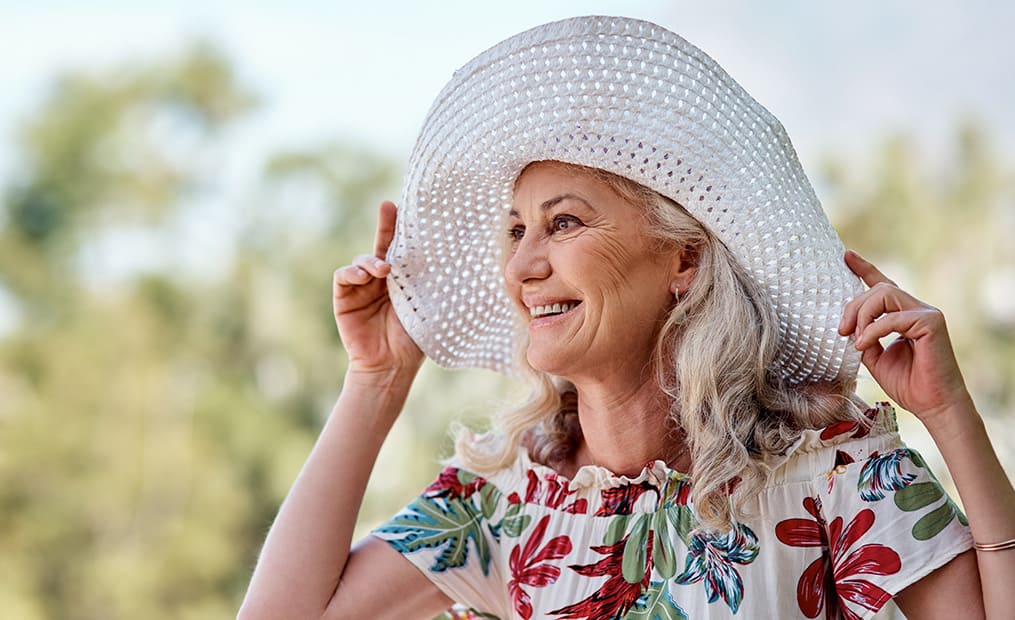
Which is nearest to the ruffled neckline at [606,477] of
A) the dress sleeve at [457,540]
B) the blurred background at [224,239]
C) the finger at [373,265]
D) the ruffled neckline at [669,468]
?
the ruffled neckline at [669,468]

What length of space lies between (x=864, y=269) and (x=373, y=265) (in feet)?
2.63


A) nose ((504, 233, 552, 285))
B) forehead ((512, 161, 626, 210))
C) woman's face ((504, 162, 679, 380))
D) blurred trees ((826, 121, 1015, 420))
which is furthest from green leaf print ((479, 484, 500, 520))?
blurred trees ((826, 121, 1015, 420))

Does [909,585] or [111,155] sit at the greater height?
[111,155]

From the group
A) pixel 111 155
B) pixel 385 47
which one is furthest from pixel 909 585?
pixel 385 47

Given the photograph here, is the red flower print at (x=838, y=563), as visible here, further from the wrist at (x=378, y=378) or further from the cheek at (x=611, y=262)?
the wrist at (x=378, y=378)

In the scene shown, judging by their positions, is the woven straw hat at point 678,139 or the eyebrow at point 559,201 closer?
the woven straw hat at point 678,139

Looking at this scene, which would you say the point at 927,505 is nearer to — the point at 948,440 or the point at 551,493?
the point at 948,440

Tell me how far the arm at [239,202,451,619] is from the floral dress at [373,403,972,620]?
2.6 inches

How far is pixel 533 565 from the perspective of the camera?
1.82 m

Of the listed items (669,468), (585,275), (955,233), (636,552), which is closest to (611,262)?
(585,275)

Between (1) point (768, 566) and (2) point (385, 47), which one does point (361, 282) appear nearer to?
(1) point (768, 566)

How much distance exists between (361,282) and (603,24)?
599 millimetres

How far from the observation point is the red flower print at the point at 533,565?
1.79 m

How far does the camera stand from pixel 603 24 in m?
1.67
